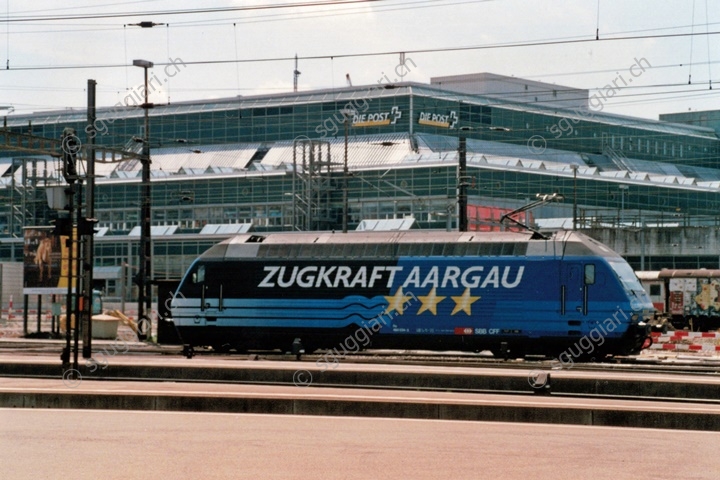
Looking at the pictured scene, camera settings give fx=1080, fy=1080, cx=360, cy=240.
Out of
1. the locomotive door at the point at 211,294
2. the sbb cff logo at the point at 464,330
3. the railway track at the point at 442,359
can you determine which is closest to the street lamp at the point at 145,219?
the railway track at the point at 442,359

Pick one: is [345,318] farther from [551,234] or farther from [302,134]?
[302,134]

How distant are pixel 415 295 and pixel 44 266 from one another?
17.2 m

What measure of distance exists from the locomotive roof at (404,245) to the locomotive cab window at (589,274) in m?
0.41

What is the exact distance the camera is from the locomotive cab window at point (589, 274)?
1217 inches

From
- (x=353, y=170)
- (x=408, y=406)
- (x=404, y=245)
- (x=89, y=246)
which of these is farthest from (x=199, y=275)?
(x=353, y=170)

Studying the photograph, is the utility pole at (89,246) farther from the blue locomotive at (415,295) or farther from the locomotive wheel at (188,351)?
the blue locomotive at (415,295)

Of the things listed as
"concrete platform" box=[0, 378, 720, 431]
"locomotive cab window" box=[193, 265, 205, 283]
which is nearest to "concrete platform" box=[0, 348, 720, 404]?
"concrete platform" box=[0, 378, 720, 431]

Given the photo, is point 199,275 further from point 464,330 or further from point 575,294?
point 575,294

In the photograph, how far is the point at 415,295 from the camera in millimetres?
33000

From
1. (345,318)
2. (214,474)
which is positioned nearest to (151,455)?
(214,474)

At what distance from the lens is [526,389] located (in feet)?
69.1

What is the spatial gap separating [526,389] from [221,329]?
15544mm

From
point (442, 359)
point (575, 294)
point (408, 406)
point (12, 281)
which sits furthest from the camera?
point (12, 281)

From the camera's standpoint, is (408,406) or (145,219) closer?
(408,406)
